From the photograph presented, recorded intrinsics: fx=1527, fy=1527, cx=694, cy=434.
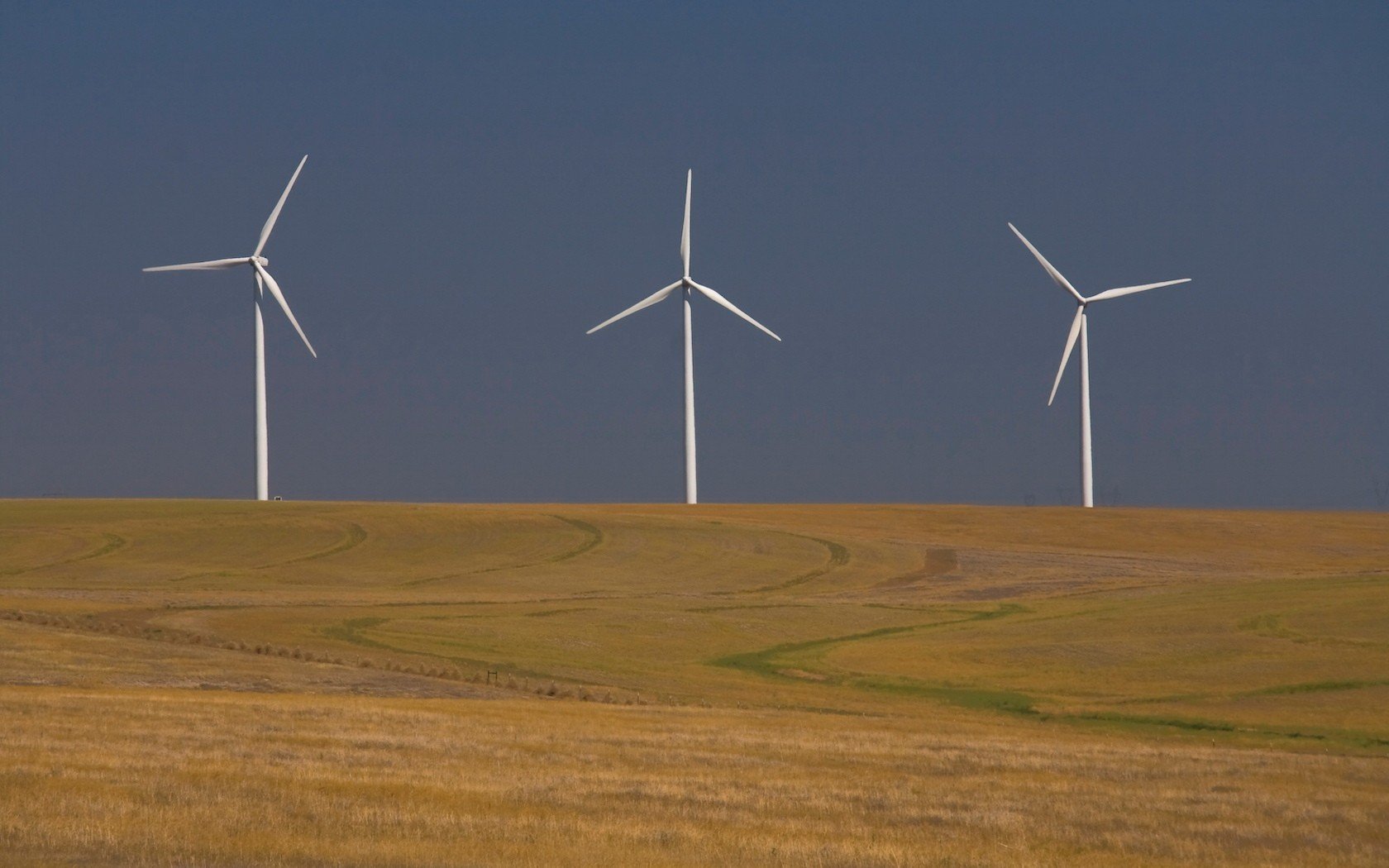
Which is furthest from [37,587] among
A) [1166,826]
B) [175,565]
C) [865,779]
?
[1166,826]

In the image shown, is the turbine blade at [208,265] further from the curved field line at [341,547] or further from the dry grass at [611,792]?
the dry grass at [611,792]

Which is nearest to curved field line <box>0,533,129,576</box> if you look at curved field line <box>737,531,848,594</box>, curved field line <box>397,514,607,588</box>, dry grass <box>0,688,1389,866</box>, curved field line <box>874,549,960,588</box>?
curved field line <box>397,514,607,588</box>

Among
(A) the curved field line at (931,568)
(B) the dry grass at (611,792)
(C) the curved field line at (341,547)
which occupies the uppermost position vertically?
(B) the dry grass at (611,792)

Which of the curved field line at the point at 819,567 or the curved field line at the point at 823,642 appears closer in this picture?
the curved field line at the point at 823,642

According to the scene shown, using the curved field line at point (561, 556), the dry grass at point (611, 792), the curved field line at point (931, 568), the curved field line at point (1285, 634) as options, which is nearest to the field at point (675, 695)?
the dry grass at point (611, 792)

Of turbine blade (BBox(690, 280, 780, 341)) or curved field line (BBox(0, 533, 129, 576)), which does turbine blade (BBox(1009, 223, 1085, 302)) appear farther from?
curved field line (BBox(0, 533, 129, 576))

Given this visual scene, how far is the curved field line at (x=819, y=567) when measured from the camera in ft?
198

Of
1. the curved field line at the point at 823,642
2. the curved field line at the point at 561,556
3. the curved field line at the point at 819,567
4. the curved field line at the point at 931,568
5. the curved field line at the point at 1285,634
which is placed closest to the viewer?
the curved field line at the point at 823,642

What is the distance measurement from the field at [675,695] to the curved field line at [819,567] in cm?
45

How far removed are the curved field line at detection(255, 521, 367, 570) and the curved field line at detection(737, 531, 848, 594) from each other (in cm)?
2003

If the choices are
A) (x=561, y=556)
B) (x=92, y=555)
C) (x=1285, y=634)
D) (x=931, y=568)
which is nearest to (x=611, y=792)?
(x=1285, y=634)

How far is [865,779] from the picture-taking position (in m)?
21.4

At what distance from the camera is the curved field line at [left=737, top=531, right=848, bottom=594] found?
198 ft

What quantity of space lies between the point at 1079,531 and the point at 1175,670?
43915 mm
